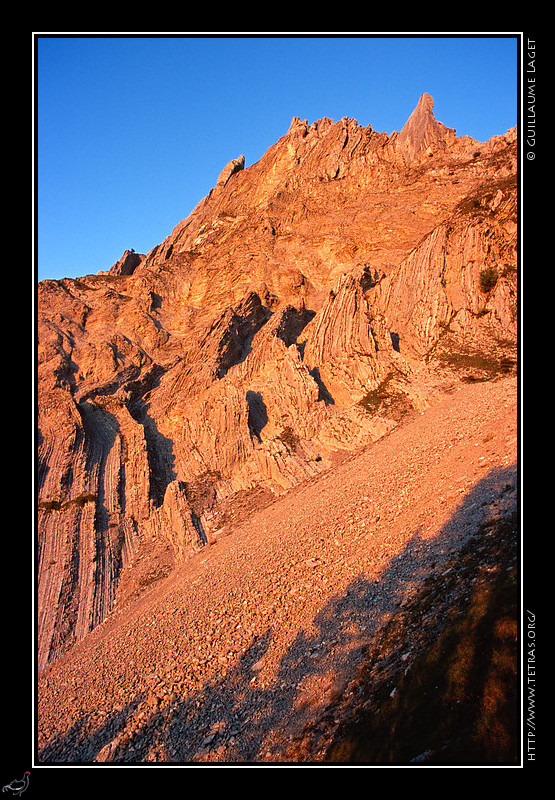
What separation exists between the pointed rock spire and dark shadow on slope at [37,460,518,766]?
53.8 m

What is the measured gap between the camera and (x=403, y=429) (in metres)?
23.8

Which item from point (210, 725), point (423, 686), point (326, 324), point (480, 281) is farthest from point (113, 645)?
point (480, 281)

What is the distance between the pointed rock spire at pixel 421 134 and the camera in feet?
168

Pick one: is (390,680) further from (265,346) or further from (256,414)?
(265,346)

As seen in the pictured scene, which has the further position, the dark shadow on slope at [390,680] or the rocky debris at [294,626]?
the rocky debris at [294,626]

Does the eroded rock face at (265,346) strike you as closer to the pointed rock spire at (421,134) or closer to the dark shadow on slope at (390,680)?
the pointed rock spire at (421,134)

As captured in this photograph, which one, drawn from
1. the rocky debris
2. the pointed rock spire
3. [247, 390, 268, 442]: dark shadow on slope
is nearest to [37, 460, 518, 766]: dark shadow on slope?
the rocky debris

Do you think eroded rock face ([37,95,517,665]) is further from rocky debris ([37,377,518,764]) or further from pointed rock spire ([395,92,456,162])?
rocky debris ([37,377,518,764])

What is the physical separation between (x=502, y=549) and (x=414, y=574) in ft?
8.12

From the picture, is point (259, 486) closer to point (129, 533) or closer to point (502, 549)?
point (129, 533)

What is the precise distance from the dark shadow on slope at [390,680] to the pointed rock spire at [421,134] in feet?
177
